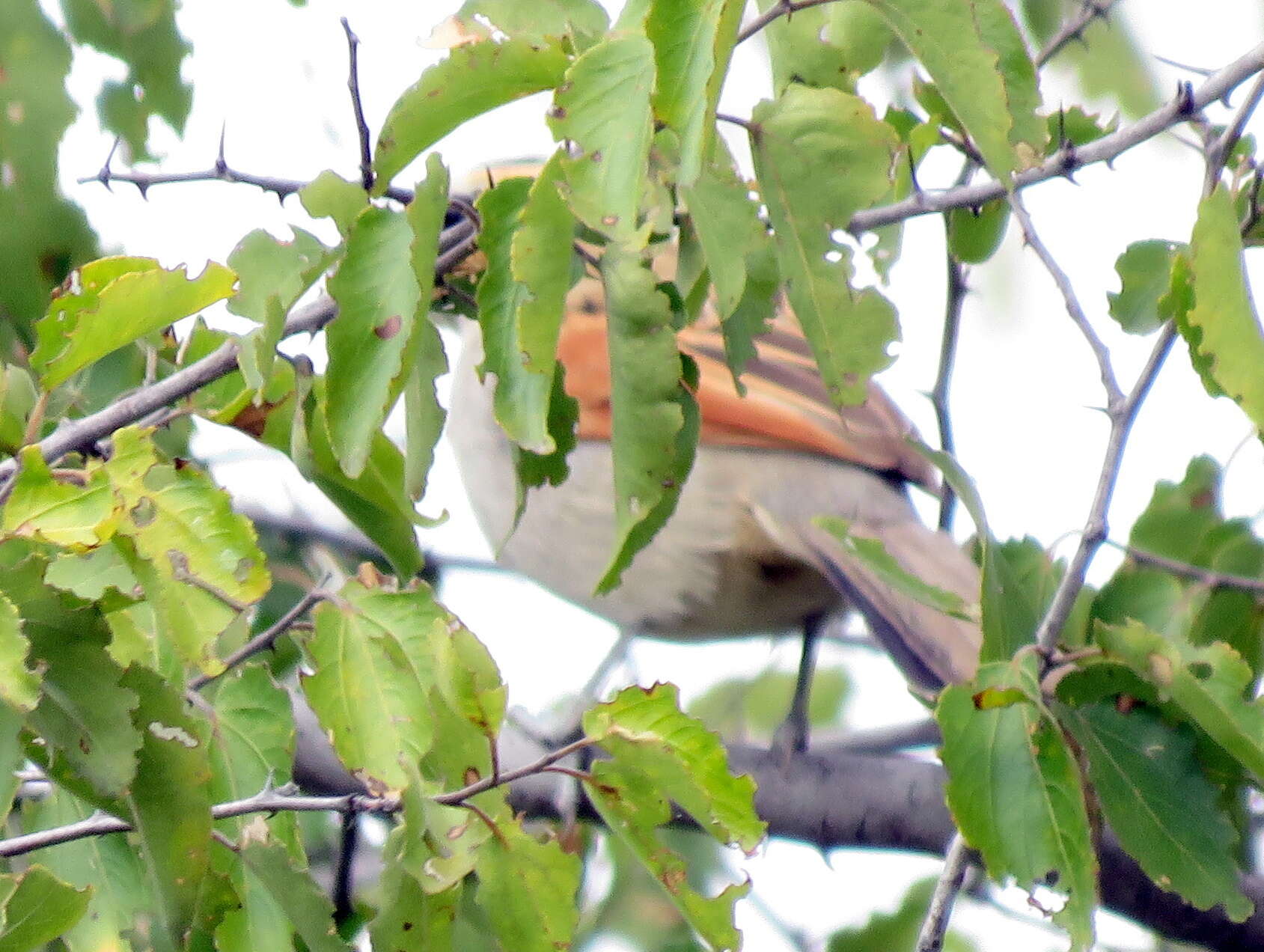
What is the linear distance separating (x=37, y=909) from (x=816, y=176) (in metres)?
1.09

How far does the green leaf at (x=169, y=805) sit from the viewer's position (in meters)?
1.65

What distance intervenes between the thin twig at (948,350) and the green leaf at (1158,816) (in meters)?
1.07

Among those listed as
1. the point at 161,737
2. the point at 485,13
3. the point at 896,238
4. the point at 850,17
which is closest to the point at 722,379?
the point at 896,238

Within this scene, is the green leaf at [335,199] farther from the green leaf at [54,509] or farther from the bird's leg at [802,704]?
the bird's leg at [802,704]

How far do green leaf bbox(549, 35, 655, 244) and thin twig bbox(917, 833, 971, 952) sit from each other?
3.22ft

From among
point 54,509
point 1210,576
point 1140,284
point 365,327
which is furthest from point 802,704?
point 54,509

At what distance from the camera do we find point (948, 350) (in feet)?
10.3

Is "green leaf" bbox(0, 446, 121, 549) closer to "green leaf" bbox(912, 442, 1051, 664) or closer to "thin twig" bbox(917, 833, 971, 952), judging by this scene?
"green leaf" bbox(912, 442, 1051, 664)

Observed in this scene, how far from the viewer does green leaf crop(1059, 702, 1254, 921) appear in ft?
6.66

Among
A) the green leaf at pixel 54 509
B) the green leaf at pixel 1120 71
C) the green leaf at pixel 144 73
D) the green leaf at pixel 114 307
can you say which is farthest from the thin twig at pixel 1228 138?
the green leaf at pixel 144 73

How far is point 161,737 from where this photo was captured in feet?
5.59

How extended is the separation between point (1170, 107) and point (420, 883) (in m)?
1.17

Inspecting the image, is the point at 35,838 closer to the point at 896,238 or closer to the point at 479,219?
the point at 479,219

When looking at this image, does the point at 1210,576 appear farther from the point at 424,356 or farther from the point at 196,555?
the point at 196,555
